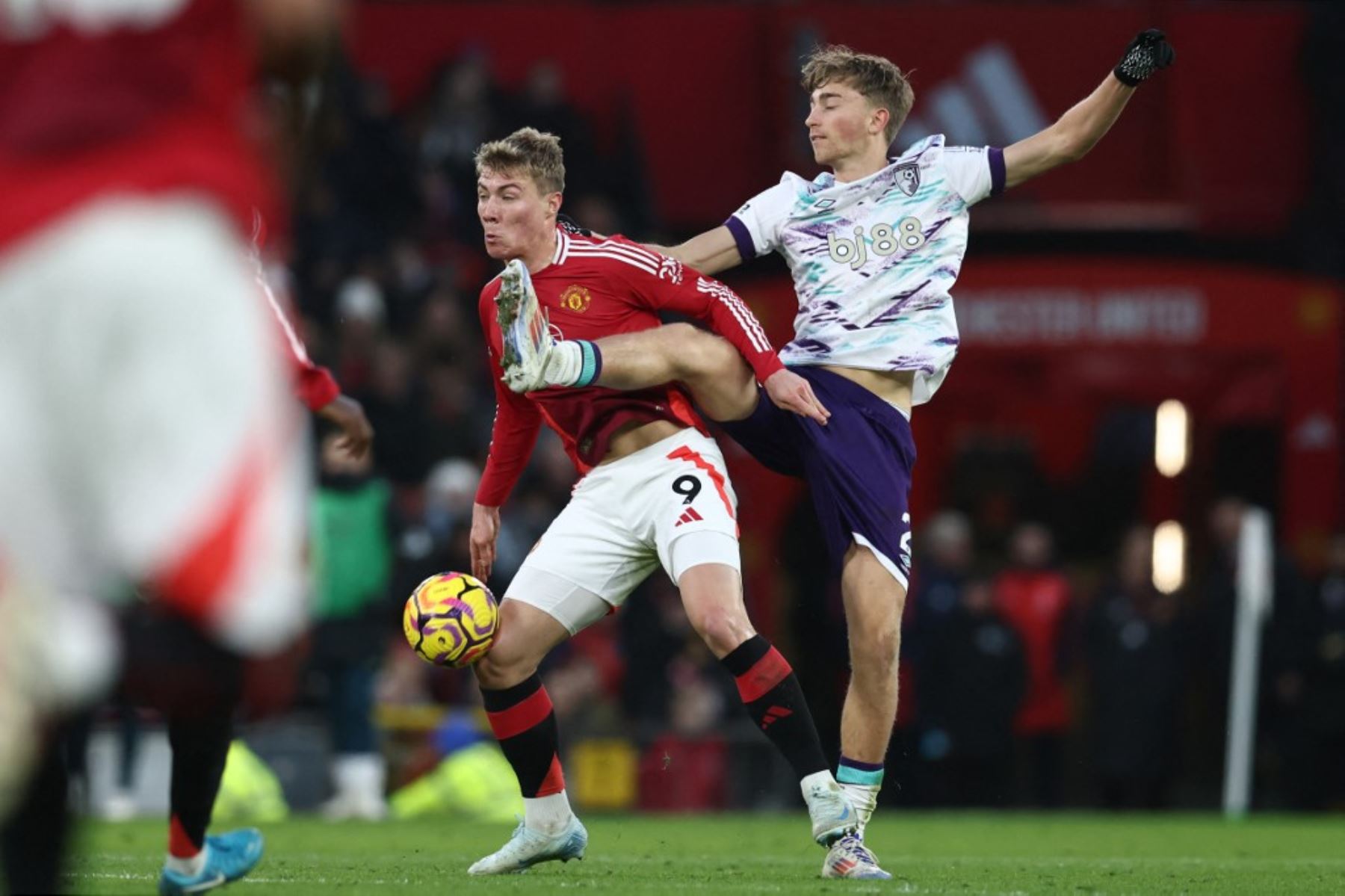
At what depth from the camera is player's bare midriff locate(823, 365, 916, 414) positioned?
7516mm

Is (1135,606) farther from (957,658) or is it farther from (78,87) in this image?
(78,87)

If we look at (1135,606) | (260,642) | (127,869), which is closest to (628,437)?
(127,869)

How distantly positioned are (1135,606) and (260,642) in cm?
1267

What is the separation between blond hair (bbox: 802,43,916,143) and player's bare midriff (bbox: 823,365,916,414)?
816mm

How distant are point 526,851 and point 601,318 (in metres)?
1.77

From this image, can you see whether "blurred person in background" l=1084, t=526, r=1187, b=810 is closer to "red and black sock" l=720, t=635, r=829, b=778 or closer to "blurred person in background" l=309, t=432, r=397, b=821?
"blurred person in background" l=309, t=432, r=397, b=821

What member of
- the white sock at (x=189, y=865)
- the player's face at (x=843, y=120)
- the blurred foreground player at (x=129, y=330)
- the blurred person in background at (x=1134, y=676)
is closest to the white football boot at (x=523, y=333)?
the player's face at (x=843, y=120)

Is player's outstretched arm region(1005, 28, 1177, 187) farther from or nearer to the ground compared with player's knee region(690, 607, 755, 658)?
farther from the ground

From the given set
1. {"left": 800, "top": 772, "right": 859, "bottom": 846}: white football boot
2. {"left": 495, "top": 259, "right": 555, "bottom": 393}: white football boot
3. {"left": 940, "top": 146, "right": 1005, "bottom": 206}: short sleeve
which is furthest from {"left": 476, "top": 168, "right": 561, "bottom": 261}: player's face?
{"left": 800, "top": 772, "right": 859, "bottom": 846}: white football boot

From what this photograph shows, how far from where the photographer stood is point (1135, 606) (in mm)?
15828

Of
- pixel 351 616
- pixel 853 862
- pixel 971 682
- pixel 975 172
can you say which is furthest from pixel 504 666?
pixel 971 682

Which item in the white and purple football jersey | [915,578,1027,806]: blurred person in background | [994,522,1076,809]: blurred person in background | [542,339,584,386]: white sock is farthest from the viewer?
[994,522,1076,809]: blurred person in background

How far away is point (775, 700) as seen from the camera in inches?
283

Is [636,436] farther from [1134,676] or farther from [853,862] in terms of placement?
[1134,676]
